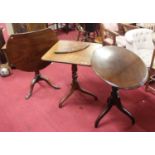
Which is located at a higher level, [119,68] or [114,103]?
[119,68]

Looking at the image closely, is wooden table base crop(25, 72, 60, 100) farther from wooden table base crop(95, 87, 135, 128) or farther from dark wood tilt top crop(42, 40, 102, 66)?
wooden table base crop(95, 87, 135, 128)

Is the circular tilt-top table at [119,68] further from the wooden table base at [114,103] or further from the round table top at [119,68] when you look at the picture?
the wooden table base at [114,103]

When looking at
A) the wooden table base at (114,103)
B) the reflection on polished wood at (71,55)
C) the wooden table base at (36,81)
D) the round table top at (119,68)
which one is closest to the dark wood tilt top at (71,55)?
the reflection on polished wood at (71,55)

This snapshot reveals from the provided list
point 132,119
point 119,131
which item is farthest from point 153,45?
point 119,131

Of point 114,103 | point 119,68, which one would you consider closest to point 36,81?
point 114,103

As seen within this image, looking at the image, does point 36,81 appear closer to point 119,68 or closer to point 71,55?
point 71,55

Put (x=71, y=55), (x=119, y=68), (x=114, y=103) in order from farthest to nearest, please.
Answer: (x=114, y=103) < (x=71, y=55) < (x=119, y=68)

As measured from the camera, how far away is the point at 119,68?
5.50ft

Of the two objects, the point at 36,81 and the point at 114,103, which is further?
the point at 36,81

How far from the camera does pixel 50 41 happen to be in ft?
7.87

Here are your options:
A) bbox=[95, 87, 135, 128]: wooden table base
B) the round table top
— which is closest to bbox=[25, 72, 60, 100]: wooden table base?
bbox=[95, 87, 135, 128]: wooden table base

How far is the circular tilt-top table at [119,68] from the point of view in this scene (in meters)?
1.58

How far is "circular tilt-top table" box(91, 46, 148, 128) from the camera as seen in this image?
1.58 m
